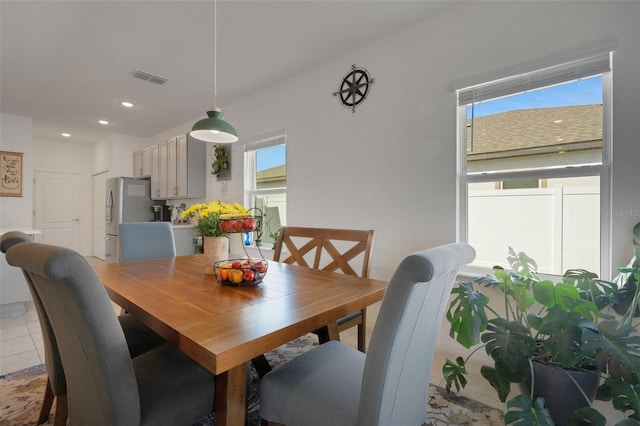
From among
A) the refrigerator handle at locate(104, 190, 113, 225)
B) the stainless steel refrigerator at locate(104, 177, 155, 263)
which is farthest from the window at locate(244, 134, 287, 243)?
the refrigerator handle at locate(104, 190, 113, 225)

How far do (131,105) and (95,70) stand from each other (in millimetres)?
1027

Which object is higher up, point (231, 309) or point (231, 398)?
point (231, 309)

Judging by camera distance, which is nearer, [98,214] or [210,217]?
[210,217]

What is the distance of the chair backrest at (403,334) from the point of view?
0.75 meters

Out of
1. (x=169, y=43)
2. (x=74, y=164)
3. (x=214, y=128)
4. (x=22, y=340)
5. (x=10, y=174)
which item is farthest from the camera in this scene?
(x=74, y=164)

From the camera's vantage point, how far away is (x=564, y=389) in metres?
1.29

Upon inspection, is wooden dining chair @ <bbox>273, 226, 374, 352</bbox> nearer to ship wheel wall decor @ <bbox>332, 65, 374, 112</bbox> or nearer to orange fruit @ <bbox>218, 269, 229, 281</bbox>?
orange fruit @ <bbox>218, 269, 229, 281</bbox>

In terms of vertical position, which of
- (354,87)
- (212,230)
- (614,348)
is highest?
(354,87)

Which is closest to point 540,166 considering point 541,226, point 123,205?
point 541,226

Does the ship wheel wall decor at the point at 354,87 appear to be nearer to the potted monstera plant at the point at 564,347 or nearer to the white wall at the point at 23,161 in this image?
the potted monstera plant at the point at 564,347

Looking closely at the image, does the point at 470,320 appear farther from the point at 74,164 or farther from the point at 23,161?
the point at 74,164

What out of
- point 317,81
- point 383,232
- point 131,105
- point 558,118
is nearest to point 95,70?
point 131,105

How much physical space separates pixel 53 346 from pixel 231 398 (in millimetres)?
838

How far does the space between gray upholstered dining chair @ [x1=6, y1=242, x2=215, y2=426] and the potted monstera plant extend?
111cm
